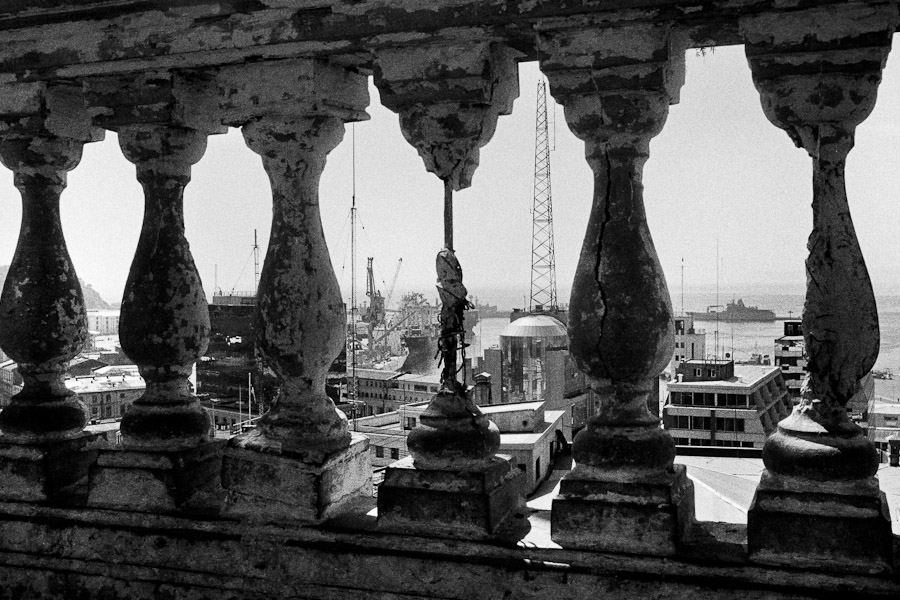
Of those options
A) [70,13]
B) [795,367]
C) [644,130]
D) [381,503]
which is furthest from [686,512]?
[795,367]

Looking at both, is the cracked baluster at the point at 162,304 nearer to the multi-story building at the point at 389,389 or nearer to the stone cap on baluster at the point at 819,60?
the stone cap on baluster at the point at 819,60

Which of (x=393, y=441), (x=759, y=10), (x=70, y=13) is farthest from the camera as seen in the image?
(x=393, y=441)

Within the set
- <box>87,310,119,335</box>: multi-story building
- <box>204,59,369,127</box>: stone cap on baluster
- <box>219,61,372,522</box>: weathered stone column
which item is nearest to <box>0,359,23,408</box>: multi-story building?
<box>219,61,372,522</box>: weathered stone column

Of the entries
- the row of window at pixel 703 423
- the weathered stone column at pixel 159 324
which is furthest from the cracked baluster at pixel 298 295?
the row of window at pixel 703 423

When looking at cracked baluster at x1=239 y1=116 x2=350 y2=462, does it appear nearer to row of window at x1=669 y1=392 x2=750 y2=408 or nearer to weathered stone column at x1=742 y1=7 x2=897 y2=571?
weathered stone column at x1=742 y1=7 x2=897 y2=571

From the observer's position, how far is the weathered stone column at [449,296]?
3.56 m

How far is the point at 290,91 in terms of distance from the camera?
3.84 meters

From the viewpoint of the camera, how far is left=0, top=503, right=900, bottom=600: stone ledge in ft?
10.3

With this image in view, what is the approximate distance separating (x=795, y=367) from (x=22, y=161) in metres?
31.4

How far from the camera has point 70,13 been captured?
13.4ft

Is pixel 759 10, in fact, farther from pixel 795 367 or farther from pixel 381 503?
pixel 795 367

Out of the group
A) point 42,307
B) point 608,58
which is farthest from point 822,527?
point 42,307

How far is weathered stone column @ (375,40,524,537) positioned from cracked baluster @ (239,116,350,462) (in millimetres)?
435

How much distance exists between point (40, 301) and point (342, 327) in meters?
1.73
